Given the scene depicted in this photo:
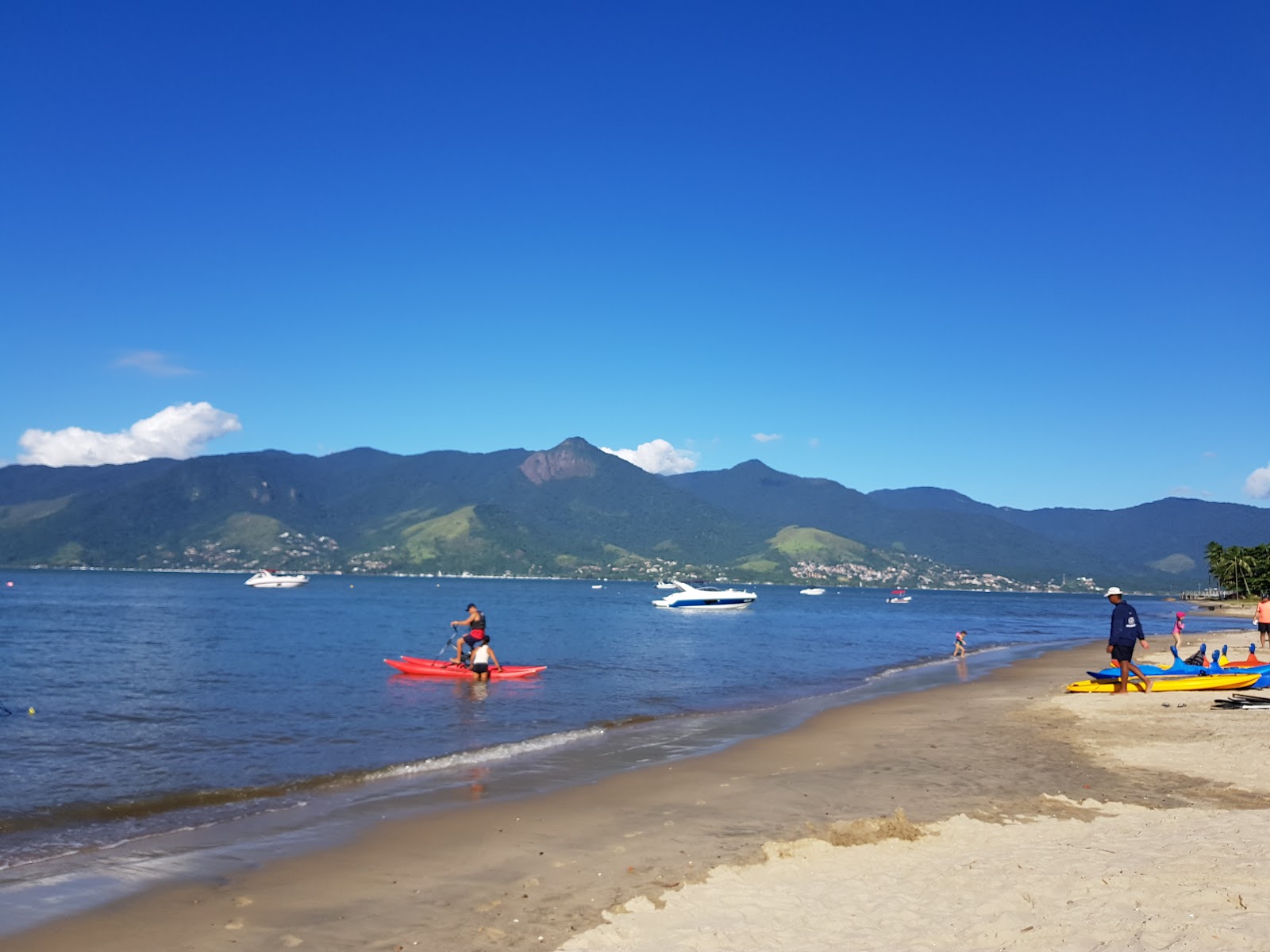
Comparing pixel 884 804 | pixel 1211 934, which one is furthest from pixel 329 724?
pixel 1211 934

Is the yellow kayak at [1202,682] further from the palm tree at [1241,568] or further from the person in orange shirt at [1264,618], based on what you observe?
the palm tree at [1241,568]

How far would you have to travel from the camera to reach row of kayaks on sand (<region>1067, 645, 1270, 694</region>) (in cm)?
2161

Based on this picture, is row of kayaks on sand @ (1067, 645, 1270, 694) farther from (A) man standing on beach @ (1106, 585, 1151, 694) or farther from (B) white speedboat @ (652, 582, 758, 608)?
(B) white speedboat @ (652, 582, 758, 608)

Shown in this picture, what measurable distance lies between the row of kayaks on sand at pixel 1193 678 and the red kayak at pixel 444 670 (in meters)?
17.4

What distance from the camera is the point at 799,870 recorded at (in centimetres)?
876

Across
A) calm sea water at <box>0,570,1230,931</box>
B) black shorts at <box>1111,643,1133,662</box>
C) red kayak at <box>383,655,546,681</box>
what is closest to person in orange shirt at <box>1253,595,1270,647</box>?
calm sea water at <box>0,570,1230,931</box>

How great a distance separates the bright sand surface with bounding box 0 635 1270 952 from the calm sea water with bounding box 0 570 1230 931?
4.50 feet

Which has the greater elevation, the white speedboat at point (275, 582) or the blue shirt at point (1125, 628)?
the blue shirt at point (1125, 628)

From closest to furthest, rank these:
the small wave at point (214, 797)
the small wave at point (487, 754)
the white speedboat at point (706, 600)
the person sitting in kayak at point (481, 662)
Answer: the small wave at point (214, 797)
the small wave at point (487, 754)
the person sitting in kayak at point (481, 662)
the white speedboat at point (706, 600)

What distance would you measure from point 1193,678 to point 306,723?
22.0 metres

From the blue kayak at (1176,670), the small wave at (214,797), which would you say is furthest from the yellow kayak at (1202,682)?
the small wave at (214,797)

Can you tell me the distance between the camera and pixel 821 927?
7113 millimetres

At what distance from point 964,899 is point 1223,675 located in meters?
18.7

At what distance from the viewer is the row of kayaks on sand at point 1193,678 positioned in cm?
2161
